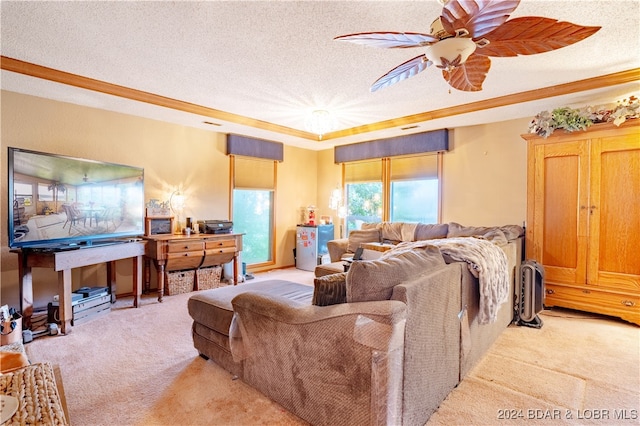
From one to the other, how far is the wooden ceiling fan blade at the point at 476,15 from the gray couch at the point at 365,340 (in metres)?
1.24

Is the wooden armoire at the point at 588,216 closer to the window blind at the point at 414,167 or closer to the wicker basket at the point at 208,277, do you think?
the window blind at the point at 414,167

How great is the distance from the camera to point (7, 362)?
56.3 inches

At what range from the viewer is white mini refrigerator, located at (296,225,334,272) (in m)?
5.68

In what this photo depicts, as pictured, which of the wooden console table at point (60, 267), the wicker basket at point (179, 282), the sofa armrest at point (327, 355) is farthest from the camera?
the wicker basket at point (179, 282)

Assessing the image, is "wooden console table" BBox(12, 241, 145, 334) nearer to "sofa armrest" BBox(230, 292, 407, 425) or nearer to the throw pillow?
"sofa armrest" BBox(230, 292, 407, 425)

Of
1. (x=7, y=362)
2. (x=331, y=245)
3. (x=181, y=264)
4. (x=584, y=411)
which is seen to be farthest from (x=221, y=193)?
(x=584, y=411)

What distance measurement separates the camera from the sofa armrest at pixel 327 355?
4.50 feet

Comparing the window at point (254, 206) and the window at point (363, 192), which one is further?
the window at point (363, 192)

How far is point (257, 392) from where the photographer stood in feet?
6.57

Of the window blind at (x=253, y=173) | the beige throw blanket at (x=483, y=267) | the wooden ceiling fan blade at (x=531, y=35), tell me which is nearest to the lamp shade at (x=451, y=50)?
the wooden ceiling fan blade at (x=531, y=35)

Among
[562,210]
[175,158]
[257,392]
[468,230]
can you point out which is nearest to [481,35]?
[257,392]

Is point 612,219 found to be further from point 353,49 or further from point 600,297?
point 353,49

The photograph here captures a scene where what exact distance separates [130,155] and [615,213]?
5.61 m

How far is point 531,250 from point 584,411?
2.11 metres
